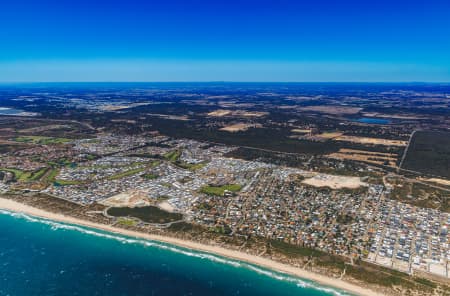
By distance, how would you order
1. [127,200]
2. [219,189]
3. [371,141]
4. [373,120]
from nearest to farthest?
[127,200], [219,189], [371,141], [373,120]

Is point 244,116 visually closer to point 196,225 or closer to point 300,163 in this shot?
point 300,163

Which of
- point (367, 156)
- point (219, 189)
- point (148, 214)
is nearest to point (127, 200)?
point (148, 214)

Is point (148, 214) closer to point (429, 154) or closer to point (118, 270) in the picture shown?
point (118, 270)

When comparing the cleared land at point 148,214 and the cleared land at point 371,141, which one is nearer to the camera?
the cleared land at point 148,214

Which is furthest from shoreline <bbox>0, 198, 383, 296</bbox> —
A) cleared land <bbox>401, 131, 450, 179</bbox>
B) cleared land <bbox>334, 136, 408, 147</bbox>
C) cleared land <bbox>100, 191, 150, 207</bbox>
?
cleared land <bbox>334, 136, 408, 147</bbox>

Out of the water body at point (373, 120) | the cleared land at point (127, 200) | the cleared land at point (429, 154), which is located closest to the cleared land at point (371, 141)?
the cleared land at point (429, 154)

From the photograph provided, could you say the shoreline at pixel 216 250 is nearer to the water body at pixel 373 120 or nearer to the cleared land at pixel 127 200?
the cleared land at pixel 127 200

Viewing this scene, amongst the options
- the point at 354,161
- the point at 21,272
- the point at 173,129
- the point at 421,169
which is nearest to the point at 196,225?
the point at 21,272
